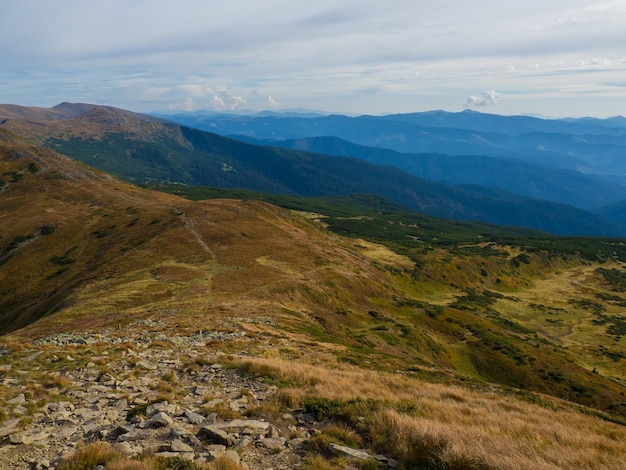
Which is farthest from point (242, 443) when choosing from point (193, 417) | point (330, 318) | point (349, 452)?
point (330, 318)

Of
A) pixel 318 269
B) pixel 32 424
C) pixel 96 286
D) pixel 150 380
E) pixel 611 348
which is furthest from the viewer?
pixel 611 348

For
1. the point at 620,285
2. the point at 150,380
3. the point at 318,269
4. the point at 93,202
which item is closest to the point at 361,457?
the point at 150,380

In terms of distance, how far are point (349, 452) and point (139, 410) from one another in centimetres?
822

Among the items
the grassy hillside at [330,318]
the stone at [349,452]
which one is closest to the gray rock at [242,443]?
the grassy hillside at [330,318]

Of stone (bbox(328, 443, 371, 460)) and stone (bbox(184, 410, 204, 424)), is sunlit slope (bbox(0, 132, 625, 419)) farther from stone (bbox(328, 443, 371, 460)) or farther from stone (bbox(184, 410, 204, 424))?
stone (bbox(328, 443, 371, 460))

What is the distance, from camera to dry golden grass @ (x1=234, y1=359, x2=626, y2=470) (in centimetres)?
1020

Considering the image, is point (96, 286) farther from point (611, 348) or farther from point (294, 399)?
point (611, 348)

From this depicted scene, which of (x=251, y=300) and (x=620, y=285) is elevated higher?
(x=251, y=300)

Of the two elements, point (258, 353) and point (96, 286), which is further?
point (96, 286)

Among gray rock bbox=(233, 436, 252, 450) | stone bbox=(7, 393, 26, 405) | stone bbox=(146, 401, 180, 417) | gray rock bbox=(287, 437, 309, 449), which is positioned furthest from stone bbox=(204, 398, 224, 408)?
stone bbox=(7, 393, 26, 405)

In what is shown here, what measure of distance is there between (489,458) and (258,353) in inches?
780

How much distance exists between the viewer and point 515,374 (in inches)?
2248

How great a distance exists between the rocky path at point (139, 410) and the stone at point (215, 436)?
28 mm

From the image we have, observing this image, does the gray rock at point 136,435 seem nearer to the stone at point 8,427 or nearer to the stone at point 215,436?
the stone at point 215,436
